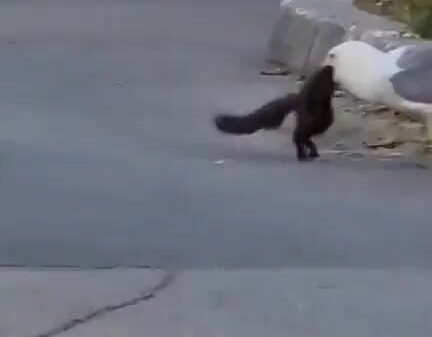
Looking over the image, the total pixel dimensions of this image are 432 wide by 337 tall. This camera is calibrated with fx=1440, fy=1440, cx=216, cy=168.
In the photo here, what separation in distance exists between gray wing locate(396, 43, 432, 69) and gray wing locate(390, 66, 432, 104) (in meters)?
0.05

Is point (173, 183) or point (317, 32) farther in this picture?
point (317, 32)

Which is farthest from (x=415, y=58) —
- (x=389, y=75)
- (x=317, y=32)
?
(x=317, y=32)

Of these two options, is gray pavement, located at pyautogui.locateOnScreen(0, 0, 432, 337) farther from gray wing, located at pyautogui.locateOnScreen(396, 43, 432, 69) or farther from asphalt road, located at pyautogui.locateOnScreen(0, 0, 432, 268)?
gray wing, located at pyautogui.locateOnScreen(396, 43, 432, 69)

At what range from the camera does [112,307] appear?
5.80 metres

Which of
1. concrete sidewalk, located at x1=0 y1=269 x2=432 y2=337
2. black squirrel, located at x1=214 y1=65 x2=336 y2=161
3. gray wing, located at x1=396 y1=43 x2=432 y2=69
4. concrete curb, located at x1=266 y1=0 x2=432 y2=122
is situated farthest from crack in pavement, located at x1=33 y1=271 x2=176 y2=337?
concrete curb, located at x1=266 y1=0 x2=432 y2=122

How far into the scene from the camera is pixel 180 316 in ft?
18.7

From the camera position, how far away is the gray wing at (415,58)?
29.9 feet

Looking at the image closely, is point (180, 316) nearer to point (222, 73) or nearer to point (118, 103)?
point (118, 103)

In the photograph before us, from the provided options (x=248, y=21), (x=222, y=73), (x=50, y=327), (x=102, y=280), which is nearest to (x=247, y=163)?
(x=102, y=280)

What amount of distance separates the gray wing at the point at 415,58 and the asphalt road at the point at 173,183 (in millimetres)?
787

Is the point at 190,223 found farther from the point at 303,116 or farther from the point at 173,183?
the point at 303,116

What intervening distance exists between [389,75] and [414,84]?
0.20 m

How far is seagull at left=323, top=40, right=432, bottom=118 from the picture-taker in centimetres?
904

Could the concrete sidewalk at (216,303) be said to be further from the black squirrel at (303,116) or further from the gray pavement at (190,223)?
the black squirrel at (303,116)
